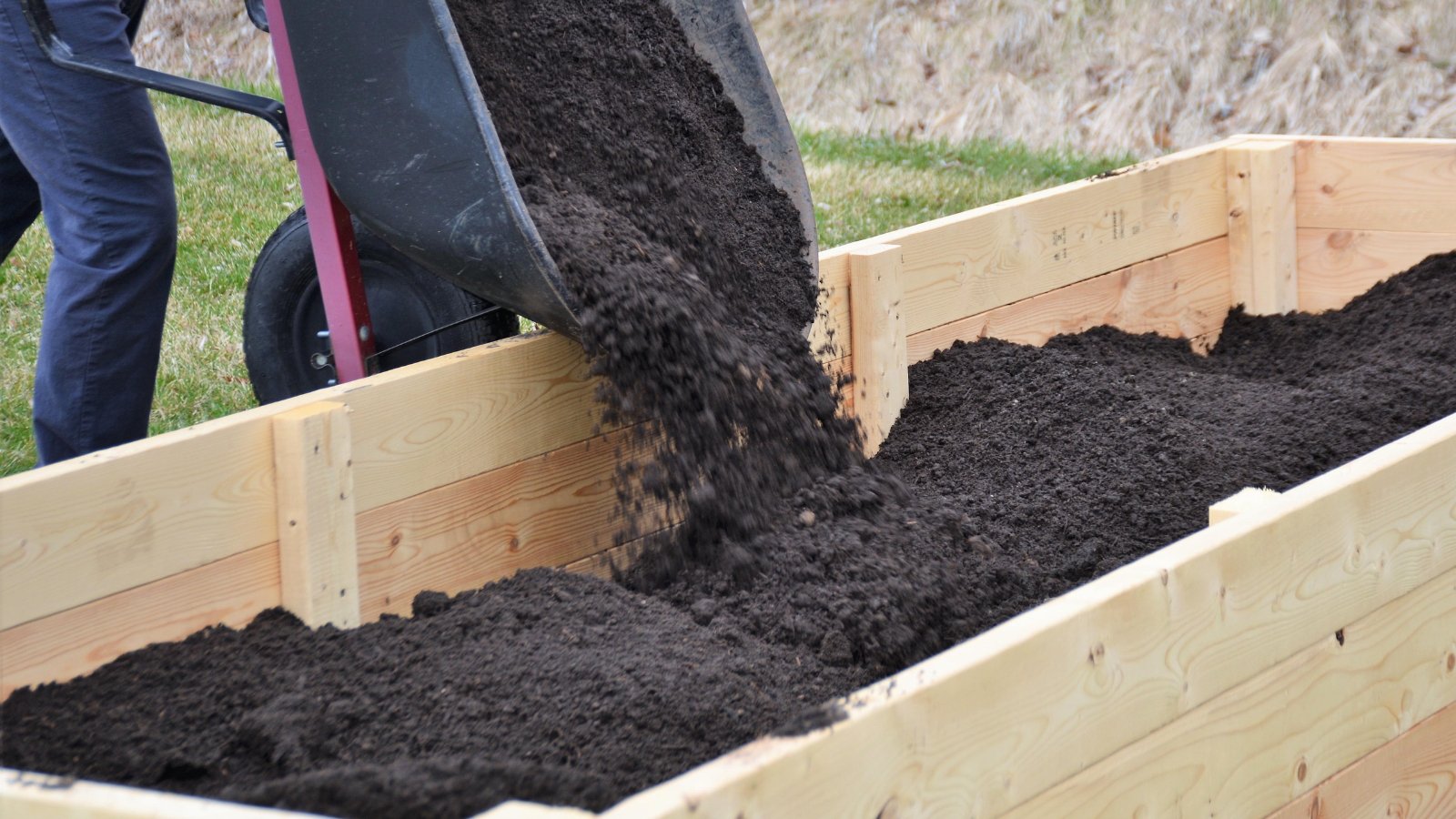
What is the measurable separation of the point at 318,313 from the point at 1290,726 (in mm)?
1930

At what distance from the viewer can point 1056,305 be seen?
343 centimetres

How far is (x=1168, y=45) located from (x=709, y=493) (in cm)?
593

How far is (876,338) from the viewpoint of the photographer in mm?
2955

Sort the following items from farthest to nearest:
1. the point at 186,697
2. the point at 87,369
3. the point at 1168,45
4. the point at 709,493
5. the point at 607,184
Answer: the point at 1168,45 → the point at 87,369 → the point at 607,184 → the point at 709,493 → the point at 186,697

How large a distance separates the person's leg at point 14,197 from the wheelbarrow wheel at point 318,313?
54 cm

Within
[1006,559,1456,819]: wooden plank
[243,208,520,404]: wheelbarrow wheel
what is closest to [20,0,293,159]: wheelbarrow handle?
[243,208,520,404]: wheelbarrow wheel

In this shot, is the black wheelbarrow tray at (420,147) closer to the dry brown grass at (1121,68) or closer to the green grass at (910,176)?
the green grass at (910,176)

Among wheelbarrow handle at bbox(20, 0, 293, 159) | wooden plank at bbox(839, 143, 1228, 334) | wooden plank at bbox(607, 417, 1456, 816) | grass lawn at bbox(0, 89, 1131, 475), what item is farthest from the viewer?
grass lawn at bbox(0, 89, 1131, 475)

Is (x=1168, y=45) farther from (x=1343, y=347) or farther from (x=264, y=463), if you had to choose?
(x=264, y=463)

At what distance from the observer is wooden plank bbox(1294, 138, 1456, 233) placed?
363 cm

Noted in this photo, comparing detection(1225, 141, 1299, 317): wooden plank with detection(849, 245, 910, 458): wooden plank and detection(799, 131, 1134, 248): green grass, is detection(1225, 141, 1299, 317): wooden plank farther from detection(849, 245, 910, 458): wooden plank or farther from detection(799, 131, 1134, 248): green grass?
detection(799, 131, 1134, 248): green grass

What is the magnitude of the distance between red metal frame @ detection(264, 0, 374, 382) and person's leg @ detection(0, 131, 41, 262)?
2.58 ft

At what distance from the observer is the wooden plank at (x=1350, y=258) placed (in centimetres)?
370

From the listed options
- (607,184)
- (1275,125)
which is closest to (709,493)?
(607,184)
